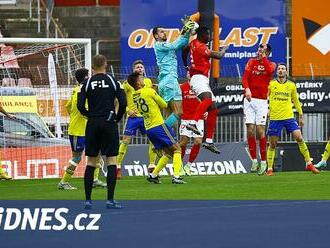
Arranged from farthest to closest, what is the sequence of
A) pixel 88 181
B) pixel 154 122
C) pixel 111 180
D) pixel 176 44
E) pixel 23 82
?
pixel 23 82
pixel 176 44
pixel 154 122
pixel 88 181
pixel 111 180

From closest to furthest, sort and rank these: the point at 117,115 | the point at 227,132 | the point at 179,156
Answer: the point at 117,115
the point at 179,156
the point at 227,132

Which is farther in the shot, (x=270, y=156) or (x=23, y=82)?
(x=23, y=82)

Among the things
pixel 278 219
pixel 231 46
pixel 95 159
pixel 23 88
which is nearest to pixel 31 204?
pixel 95 159

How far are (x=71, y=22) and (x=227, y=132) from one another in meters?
11.5

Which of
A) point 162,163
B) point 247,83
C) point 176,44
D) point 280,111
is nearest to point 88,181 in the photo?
point 162,163

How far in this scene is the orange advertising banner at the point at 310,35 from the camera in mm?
34656

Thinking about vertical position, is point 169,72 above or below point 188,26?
below

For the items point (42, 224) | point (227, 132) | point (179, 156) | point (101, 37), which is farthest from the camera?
point (101, 37)

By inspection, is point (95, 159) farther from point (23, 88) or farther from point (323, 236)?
point (23, 88)

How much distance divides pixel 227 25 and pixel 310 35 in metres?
2.44

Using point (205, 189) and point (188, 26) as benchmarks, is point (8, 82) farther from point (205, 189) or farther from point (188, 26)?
point (205, 189)

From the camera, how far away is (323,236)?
529 inches

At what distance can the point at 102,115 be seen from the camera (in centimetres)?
1756

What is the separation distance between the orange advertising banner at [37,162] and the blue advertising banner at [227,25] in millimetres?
8038
